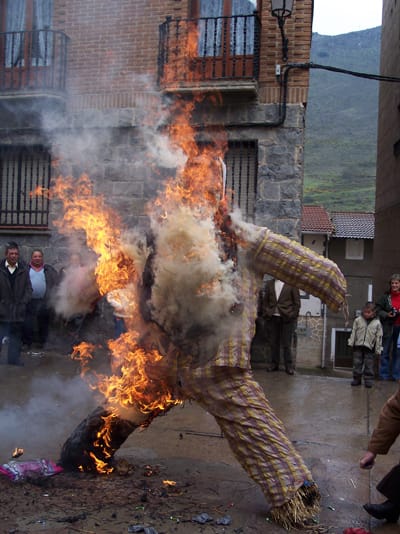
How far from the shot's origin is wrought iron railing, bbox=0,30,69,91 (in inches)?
384

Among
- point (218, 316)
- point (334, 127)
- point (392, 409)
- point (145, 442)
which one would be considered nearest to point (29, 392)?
point (145, 442)

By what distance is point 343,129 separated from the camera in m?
102

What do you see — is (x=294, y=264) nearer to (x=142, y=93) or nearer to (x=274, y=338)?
(x=274, y=338)

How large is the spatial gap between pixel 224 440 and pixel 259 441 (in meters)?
1.88

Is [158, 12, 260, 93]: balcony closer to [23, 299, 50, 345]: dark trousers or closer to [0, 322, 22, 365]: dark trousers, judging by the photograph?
[23, 299, 50, 345]: dark trousers

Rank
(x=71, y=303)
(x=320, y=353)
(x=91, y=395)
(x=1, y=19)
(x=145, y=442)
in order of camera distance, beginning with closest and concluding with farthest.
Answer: (x=71, y=303) < (x=145, y=442) < (x=91, y=395) < (x=1, y=19) < (x=320, y=353)

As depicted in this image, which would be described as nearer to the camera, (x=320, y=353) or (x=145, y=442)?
(x=145, y=442)

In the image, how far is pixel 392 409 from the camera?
3314mm

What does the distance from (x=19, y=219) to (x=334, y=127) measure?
101 metres

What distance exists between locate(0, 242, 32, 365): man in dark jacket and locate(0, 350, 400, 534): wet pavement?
0.35 metres

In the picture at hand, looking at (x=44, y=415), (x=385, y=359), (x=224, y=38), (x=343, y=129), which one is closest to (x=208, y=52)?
(x=224, y=38)

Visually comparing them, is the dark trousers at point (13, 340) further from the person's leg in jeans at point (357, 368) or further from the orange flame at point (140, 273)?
the person's leg in jeans at point (357, 368)

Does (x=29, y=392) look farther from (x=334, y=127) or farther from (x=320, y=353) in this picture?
(x=334, y=127)

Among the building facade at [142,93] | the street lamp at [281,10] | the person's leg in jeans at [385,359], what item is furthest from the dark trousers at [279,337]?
the street lamp at [281,10]
